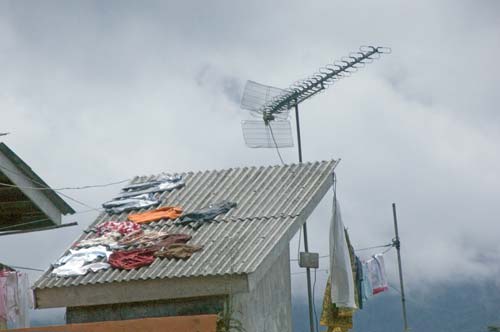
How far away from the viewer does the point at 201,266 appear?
17.7 metres

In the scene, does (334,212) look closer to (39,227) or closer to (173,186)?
(173,186)

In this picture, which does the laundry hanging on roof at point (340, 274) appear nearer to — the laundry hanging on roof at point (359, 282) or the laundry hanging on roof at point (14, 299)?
the laundry hanging on roof at point (359, 282)

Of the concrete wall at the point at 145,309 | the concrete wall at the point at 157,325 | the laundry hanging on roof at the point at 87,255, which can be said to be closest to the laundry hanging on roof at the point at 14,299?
the laundry hanging on roof at the point at 87,255

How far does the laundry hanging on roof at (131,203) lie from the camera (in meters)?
20.5

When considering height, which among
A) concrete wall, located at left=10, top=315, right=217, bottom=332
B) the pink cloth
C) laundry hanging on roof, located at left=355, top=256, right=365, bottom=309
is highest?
laundry hanging on roof, located at left=355, top=256, right=365, bottom=309

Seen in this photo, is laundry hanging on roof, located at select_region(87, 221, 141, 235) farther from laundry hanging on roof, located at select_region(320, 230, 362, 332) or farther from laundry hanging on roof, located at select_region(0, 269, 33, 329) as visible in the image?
laundry hanging on roof, located at select_region(320, 230, 362, 332)

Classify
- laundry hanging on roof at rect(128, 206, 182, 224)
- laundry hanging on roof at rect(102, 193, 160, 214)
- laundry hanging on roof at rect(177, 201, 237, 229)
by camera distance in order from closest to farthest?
laundry hanging on roof at rect(177, 201, 237, 229)
laundry hanging on roof at rect(128, 206, 182, 224)
laundry hanging on roof at rect(102, 193, 160, 214)

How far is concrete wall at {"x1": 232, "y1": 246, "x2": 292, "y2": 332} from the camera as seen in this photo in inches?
724

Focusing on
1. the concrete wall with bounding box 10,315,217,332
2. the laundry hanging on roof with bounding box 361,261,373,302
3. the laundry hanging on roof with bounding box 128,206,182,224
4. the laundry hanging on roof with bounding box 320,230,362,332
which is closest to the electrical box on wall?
the laundry hanging on roof with bounding box 320,230,362,332

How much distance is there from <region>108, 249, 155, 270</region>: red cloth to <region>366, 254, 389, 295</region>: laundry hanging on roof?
23.6ft

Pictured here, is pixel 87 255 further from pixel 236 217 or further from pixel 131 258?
pixel 236 217

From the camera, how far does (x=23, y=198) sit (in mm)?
20953

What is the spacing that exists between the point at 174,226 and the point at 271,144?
4.75 m

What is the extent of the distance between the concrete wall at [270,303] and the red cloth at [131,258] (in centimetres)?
155
